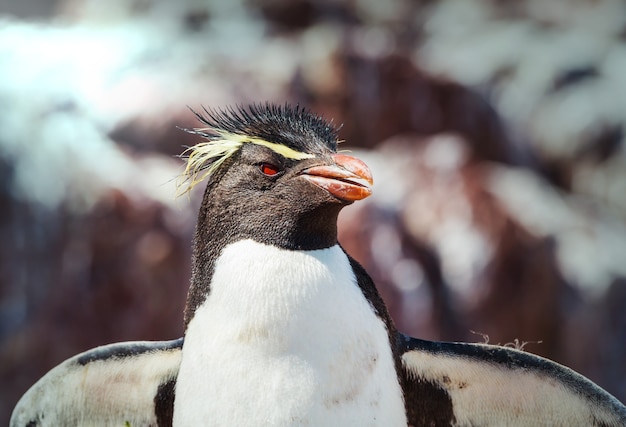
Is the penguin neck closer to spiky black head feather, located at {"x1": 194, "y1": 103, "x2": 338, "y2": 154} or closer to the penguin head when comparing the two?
the penguin head

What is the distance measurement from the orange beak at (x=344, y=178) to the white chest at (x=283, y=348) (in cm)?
17

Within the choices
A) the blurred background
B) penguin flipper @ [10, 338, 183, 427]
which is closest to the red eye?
penguin flipper @ [10, 338, 183, 427]

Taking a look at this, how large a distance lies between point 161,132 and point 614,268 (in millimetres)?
3843

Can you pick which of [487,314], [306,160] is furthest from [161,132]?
[306,160]

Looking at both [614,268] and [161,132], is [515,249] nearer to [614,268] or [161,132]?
[614,268]

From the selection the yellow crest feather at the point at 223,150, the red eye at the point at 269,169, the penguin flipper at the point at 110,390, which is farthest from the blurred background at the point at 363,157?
the red eye at the point at 269,169

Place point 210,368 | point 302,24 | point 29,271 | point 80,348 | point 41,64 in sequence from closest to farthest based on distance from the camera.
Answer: point 210,368 < point 80,348 < point 29,271 < point 41,64 < point 302,24

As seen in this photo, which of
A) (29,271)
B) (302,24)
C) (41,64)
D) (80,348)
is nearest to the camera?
(80,348)

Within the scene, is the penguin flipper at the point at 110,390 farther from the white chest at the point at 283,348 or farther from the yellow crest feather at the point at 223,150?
the yellow crest feather at the point at 223,150

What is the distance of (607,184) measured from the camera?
20.2ft

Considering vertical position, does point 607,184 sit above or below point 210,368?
above

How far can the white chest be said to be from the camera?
59.7 inches

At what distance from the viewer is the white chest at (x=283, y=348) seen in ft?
4.97

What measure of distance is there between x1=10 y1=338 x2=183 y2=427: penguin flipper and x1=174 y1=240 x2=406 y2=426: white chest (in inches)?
10.3
